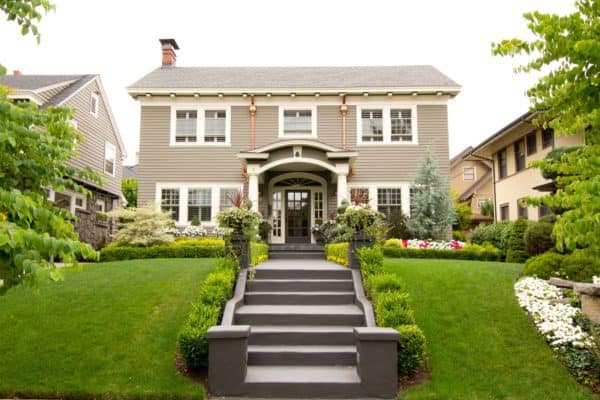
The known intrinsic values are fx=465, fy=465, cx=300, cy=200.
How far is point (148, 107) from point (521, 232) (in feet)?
46.4

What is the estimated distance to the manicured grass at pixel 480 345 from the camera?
230 inches

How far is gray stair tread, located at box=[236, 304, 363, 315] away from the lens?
7785mm

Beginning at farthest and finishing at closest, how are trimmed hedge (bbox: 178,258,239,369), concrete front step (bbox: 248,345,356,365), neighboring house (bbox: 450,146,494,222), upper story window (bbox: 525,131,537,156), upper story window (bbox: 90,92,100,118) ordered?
neighboring house (bbox: 450,146,494,222) → upper story window (bbox: 90,92,100,118) → upper story window (bbox: 525,131,537,156) → concrete front step (bbox: 248,345,356,365) → trimmed hedge (bbox: 178,258,239,369)

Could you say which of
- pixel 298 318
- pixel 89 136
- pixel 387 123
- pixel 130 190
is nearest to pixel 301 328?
pixel 298 318

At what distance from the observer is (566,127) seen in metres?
5.34

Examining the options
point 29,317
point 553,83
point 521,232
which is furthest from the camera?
point 521,232

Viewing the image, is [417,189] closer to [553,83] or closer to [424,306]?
[424,306]

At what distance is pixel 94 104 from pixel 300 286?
18.3m

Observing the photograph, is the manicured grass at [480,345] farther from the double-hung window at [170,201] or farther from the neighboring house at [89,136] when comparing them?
the neighboring house at [89,136]

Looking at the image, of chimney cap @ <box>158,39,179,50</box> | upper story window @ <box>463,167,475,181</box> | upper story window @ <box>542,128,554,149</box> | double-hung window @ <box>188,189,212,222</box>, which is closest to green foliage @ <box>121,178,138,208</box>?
chimney cap @ <box>158,39,179,50</box>

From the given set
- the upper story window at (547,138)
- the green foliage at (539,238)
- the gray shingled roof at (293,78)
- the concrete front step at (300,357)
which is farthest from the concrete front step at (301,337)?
the upper story window at (547,138)

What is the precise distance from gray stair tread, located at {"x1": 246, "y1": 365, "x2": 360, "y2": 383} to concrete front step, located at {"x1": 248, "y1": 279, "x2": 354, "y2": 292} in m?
2.44

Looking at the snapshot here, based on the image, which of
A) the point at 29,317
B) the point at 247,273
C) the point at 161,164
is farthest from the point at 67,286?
the point at 161,164

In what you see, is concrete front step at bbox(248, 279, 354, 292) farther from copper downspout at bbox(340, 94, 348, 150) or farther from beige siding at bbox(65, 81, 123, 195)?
beige siding at bbox(65, 81, 123, 195)
